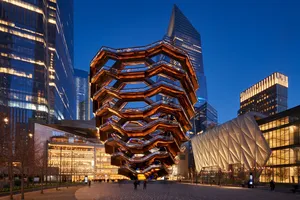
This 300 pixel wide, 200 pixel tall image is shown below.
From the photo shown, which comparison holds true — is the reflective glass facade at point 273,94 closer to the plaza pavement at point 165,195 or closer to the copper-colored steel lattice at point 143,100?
the copper-colored steel lattice at point 143,100

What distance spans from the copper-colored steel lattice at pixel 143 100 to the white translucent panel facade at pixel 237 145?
10.9 metres

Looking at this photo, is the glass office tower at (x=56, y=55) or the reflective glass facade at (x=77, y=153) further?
the glass office tower at (x=56, y=55)

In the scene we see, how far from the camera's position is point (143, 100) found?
8156 cm

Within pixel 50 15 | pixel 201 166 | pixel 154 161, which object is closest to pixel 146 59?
pixel 154 161

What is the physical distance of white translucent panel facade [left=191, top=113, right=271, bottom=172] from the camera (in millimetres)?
71938

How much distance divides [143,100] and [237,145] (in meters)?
24.4

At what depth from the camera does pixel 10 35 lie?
116750 mm

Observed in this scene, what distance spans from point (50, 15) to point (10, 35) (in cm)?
2977

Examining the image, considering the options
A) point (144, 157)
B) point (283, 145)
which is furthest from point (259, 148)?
point (144, 157)

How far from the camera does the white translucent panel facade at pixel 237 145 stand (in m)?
71.9

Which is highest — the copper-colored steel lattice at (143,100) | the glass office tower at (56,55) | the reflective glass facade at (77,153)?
the glass office tower at (56,55)

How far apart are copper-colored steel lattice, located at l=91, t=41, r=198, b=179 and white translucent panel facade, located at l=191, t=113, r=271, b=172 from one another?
10.9m

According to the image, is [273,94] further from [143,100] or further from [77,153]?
[143,100]

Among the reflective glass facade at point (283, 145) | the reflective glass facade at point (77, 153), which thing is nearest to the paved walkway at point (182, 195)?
the reflective glass facade at point (283, 145)
